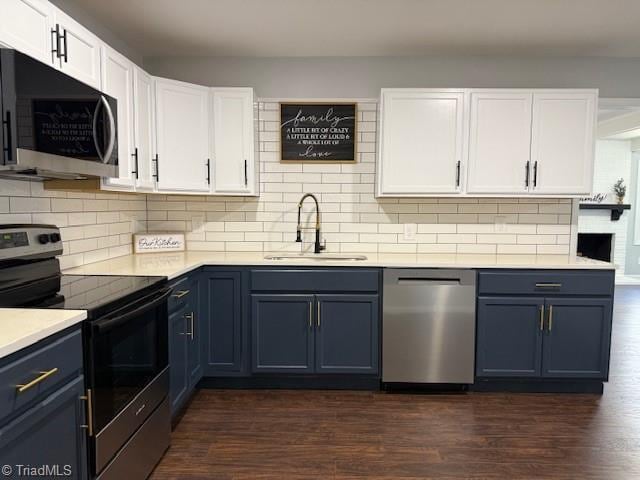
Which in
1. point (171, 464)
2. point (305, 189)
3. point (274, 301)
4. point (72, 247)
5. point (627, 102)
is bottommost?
point (171, 464)

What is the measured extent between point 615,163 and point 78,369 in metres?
8.35

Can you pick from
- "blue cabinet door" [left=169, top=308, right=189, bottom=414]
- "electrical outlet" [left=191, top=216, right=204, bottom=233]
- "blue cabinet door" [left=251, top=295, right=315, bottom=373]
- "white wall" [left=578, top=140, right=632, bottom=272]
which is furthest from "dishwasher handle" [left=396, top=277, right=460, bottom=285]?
"white wall" [left=578, top=140, right=632, bottom=272]

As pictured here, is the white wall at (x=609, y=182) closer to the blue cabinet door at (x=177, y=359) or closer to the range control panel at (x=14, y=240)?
the blue cabinet door at (x=177, y=359)

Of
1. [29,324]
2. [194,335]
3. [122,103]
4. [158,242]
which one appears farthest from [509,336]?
[122,103]

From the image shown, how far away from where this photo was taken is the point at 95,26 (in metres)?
2.77

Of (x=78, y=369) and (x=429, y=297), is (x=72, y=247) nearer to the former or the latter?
(x=78, y=369)

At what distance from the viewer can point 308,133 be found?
133 inches

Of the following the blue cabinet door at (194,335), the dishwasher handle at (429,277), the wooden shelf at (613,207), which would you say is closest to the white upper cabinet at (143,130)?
the blue cabinet door at (194,335)

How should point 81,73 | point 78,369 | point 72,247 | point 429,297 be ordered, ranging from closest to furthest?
point 78,369, point 81,73, point 72,247, point 429,297

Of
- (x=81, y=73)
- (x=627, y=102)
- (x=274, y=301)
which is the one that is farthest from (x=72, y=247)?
(x=627, y=102)

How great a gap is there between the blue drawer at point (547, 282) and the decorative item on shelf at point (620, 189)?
5.34 m

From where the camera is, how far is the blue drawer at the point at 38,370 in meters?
1.17

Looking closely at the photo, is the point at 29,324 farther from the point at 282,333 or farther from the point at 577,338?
the point at 577,338

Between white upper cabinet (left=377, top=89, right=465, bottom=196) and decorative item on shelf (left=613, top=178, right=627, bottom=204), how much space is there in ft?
18.6
